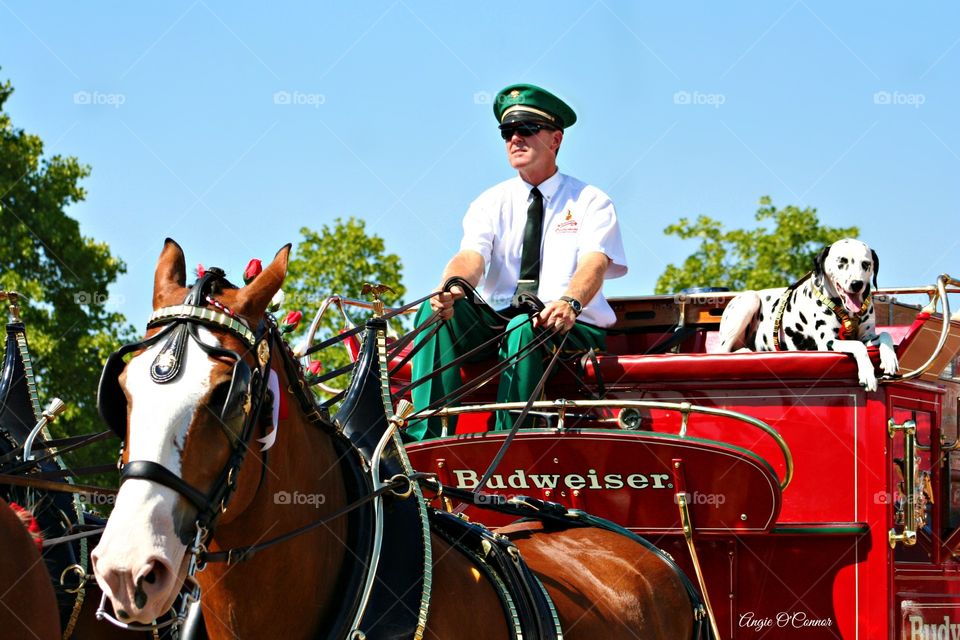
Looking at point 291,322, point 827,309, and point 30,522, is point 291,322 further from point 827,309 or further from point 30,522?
point 827,309

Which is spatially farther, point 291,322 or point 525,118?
point 525,118

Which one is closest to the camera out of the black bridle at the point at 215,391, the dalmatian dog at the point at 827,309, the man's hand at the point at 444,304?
the black bridle at the point at 215,391

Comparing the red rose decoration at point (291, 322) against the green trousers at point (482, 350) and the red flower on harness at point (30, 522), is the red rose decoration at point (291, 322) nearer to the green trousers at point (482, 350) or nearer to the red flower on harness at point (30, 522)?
the red flower on harness at point (30, 522)

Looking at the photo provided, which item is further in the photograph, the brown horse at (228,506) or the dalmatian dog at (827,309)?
the dalmatian dog at (827,309)

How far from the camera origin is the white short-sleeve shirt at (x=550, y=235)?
5.87 metres

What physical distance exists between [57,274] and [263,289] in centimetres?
1676

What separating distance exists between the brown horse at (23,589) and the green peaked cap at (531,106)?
3.19 metres

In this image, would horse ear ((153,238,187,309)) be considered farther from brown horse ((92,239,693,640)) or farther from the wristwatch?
the wristwatch

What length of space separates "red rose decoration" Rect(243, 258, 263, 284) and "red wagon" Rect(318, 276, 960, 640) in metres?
2.17

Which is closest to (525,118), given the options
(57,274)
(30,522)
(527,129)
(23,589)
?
(527,129)

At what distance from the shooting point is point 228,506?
9.57 feet

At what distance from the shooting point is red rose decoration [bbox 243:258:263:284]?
327cm
